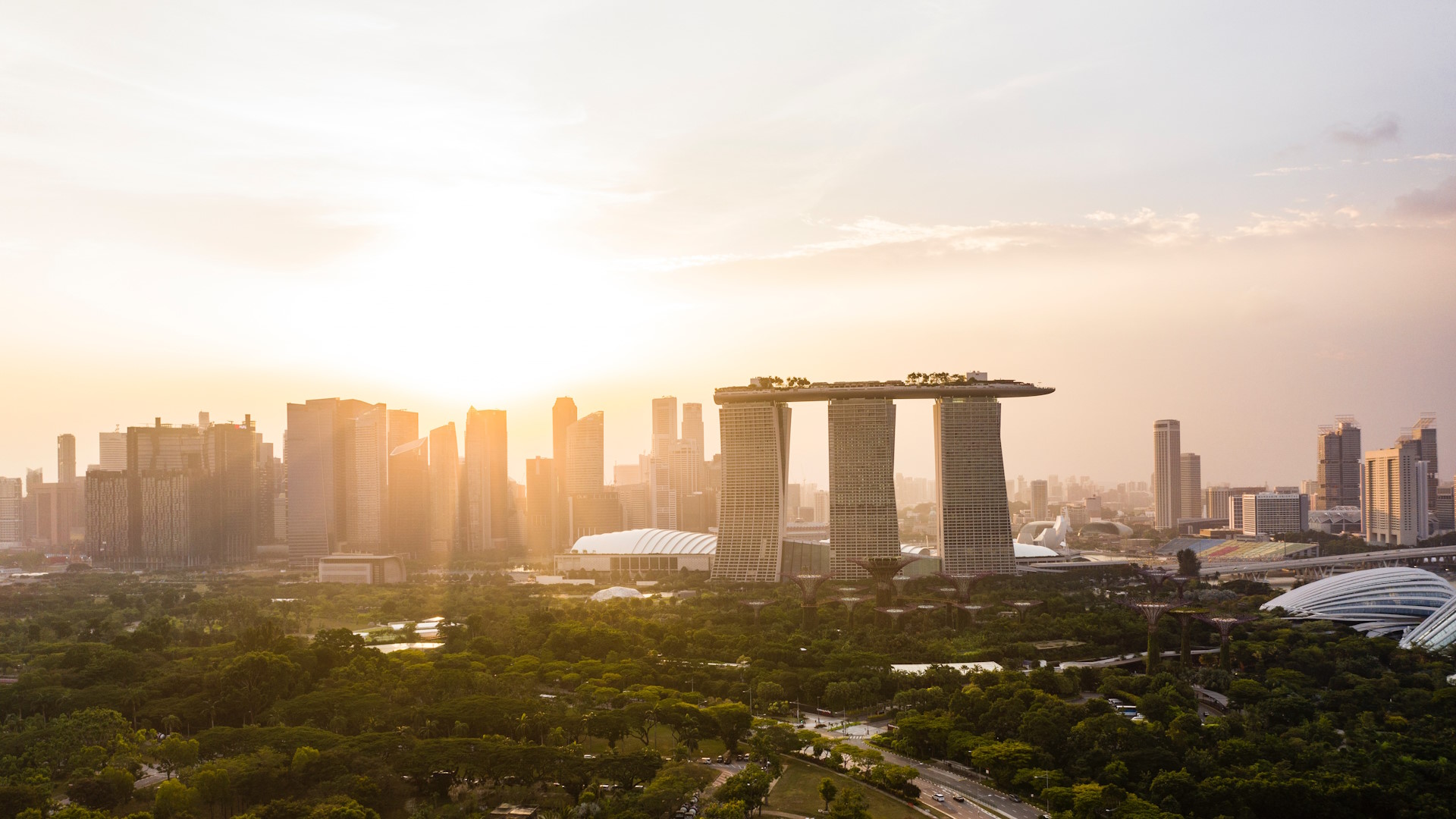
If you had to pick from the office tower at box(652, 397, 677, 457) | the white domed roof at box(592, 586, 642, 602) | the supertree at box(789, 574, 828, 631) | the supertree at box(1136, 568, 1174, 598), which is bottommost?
the white domed roof at box(592, 586, 642, 602)

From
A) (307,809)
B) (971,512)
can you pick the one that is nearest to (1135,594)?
(971,512)

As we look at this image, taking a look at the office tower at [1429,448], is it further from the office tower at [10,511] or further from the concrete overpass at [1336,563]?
the office tower at [10,511]

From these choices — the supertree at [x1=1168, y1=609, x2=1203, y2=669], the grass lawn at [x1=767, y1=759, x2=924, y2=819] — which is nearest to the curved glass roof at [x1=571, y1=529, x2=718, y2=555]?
the supertree at [x1=1168, y1=609, x2=1203, y2=669]

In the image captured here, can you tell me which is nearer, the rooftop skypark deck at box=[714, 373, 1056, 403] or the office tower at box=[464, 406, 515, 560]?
the rooftop skypark deck at box=[714, 373, 1056, 403]

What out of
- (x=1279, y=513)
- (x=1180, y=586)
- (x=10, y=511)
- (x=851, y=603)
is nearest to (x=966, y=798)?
(x=851, y=603)

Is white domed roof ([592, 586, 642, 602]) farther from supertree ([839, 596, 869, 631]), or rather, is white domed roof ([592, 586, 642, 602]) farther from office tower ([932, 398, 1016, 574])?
office tower ([932, 398, 1016, 574])

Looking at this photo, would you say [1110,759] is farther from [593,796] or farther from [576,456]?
[576,456]

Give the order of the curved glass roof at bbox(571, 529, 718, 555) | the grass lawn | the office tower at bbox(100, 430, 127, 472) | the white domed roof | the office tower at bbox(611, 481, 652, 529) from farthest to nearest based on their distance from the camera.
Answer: the office tower at bbox(611, 481, 652, 529) < the office tower at bbox(100, 430, 127, 472) < the curved glass roof at bbox(571, 529, 718, 555) < the white domed roof < the grass lawn

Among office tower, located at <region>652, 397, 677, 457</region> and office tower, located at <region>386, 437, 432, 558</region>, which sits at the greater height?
office tower, located at <region>652, 397, 677, 457</region>
